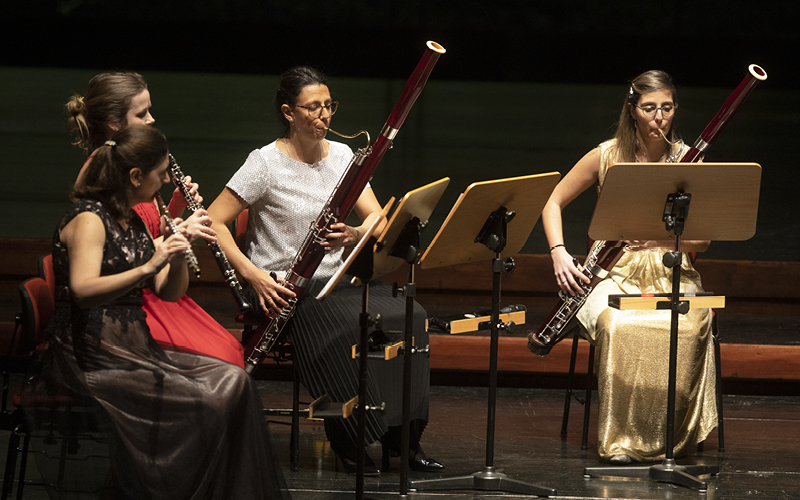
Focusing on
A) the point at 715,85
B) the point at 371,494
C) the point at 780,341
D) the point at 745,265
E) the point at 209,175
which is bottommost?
the point at 371,494

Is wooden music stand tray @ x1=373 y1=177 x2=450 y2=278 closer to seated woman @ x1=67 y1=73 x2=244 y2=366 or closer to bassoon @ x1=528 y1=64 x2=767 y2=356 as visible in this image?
seated woman @ x1=67 y1=73 x2=244 y2=366

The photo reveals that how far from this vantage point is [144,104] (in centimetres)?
253

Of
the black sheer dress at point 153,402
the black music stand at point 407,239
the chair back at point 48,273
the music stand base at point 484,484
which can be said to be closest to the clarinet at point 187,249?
the black sheer dress at point 153,402

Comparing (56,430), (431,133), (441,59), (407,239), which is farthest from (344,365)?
(441,59)

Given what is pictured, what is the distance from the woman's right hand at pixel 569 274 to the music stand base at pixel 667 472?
1.85 ft

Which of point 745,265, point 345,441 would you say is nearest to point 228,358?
point 345,441

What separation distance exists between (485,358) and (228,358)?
1532 millimetres

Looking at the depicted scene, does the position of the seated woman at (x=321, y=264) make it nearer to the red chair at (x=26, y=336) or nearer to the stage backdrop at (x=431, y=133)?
the red chair at (x=26, y=336)

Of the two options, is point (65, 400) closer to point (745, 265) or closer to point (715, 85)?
point (745, 265)

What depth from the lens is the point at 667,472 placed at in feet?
8.76

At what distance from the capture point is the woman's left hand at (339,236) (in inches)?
104

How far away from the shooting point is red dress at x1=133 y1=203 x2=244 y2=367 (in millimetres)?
2404

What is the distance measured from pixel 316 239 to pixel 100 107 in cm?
70

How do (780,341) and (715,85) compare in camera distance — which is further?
(715,85)
